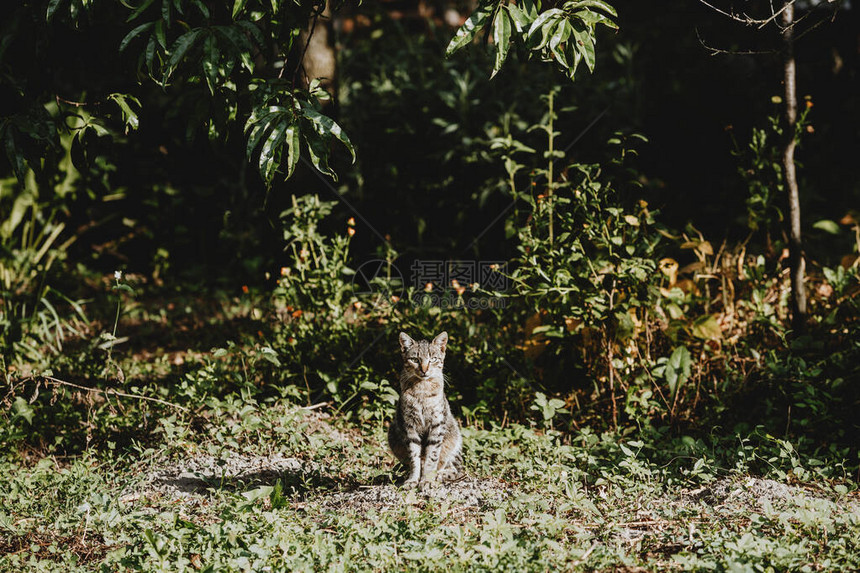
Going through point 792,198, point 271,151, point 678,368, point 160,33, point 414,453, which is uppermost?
point 160,33

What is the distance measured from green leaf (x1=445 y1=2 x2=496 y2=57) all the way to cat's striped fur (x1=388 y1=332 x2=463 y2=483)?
159 cm

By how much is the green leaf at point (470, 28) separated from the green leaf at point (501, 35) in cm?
7

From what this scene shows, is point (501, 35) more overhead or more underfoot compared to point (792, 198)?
more overhead

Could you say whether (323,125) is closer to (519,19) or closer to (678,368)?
(519,19)

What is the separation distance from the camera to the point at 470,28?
3.00 meters

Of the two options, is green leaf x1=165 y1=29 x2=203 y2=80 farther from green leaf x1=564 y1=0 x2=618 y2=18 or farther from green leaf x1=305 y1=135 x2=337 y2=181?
green leaf x1=564 y1=0 x2=618 y2=18

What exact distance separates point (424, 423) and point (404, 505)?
1.57ft

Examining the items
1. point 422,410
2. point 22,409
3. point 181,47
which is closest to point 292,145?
point 181,47

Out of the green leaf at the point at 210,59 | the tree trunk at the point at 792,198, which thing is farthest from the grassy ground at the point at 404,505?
the green leaf at the point at 210,59

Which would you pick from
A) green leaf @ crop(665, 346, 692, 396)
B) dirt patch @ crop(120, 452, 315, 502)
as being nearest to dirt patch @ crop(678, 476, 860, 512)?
green leaf @ crop(665, 346, 692, 396)

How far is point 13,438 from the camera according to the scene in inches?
160

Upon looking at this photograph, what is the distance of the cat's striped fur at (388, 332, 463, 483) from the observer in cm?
371

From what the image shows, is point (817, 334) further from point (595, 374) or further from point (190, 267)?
point (190, 267)

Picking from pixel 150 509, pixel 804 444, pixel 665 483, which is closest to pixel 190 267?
pixel 150 509
